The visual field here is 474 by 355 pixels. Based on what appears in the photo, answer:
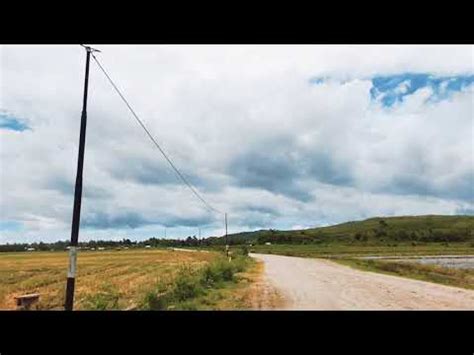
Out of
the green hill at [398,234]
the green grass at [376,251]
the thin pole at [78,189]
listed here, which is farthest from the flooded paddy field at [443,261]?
the green hill at [398,234]

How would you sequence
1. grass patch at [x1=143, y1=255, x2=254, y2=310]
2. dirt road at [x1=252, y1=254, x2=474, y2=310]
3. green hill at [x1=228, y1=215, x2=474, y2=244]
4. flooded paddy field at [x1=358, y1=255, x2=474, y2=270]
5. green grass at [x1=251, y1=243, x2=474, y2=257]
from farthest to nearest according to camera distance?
green hill at [x1=228, y1=215, x2=474, y2=244], green grass at [x1=251, y1=243, x2=474, y2=257], flooded paddy field at [x1=358, y1=255, x2=474, y2=270], dirt road at [x1=252, y1=254, x2=474, y2=310], grass patch at [x1=143, y1=255, x2=254, y2=310]

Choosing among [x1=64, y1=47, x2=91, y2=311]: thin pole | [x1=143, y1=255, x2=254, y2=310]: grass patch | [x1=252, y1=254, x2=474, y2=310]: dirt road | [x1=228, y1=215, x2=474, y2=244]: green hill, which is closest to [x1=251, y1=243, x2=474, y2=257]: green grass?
[x1=228, y1=215, x2=474, y2=244]: green hill

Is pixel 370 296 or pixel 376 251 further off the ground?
pixel 376 251

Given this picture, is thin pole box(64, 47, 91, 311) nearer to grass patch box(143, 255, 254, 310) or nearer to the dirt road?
grass patch box(143, 255, 254, 310)

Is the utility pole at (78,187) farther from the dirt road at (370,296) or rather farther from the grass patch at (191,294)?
the dirt road at (370,296)

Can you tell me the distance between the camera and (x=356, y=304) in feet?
43.3

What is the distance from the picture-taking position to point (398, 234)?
123938 mm

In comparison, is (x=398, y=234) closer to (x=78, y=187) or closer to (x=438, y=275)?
(x=438, y=275)

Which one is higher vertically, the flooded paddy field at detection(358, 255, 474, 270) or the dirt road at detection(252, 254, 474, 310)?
the flooded paddy field at detection(358, 255, 474, 270)

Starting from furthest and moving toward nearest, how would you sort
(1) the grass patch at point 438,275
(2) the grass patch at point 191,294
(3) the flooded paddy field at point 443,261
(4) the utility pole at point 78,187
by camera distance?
(3) the flooded paddy field at point 443,261
(1) the grass patch at point 438,275
(2) the grass patch at point 191,294
(4) the utility pole at point 78,187

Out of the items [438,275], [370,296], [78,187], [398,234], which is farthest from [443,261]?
[398,234]

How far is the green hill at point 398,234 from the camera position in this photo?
4532 inches

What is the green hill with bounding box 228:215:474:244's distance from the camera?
115 metres
